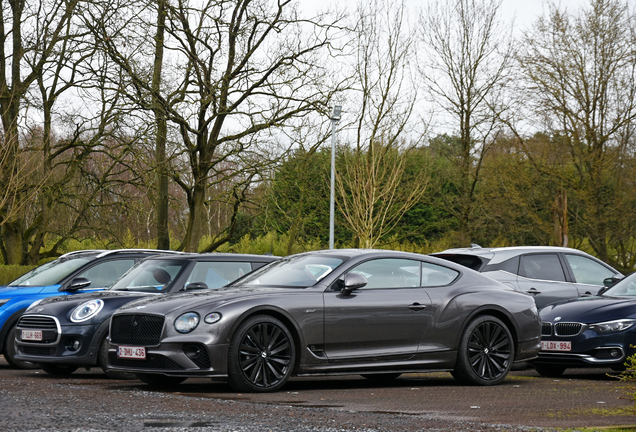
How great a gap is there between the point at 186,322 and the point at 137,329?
0.64 m

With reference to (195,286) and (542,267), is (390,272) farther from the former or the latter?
(542,267)

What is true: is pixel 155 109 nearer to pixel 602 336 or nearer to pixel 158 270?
pixel 158 270

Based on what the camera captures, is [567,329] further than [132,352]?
Yes

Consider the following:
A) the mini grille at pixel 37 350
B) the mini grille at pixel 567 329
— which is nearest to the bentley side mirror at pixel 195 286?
the mini grille at pixel 37 350

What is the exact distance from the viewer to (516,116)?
3381 centimetres

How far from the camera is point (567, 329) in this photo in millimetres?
11078

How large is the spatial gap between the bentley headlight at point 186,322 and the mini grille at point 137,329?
0.19 meters

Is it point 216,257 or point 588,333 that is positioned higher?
point 216,257

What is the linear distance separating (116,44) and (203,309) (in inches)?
608

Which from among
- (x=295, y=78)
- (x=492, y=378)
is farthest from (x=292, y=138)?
(x=492, y=378)

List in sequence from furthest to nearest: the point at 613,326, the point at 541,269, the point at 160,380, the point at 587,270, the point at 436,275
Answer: the point at 587,270 < the point at 541,269 < the point at 613,326 < the point at 436,275 < the point at 160,380

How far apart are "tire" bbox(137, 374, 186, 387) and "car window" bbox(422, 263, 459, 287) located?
9.93 ft

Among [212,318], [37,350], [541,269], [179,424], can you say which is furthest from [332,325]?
[541,269]

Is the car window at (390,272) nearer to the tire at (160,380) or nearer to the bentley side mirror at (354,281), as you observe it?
the bentley side mirror at (354,281)
